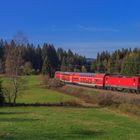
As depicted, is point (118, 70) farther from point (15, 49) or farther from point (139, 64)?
point (15, 49)

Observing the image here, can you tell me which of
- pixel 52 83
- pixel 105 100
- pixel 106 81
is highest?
pixel 106 81

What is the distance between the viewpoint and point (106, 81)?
88.1 m

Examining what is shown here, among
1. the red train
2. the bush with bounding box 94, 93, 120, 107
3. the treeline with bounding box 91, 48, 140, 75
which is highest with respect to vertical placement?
the treeline with bounding box 91, 48, 140, 75

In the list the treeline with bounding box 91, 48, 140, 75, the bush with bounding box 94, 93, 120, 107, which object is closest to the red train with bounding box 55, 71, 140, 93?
the bush with bounding box 94, 93, 120, 107

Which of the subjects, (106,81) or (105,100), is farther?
(106,81)

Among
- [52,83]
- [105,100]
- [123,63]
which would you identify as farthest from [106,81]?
[123,63]

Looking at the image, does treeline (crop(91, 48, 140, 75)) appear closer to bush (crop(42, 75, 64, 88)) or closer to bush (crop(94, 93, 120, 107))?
bush (crop(42, 75, 64, 88))

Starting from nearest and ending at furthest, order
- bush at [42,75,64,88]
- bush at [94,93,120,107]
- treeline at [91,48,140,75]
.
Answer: bush at [94,93,120,107]
bush at [42,75,64,88]
treeline at [91,48,140,75]

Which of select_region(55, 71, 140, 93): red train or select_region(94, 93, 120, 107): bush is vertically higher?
select_region(55, 71, 140, 93): red train

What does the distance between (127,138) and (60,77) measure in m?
109

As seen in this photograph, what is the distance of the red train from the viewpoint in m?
73.9

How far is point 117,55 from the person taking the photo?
185 metres

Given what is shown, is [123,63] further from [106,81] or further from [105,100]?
[105,100]

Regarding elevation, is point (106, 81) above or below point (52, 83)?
above
